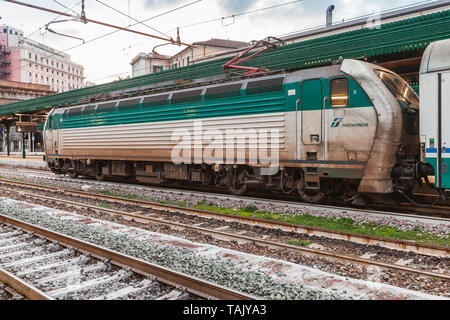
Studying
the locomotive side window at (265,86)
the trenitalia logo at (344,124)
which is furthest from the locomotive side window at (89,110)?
the trenitalia logo at (344,124)

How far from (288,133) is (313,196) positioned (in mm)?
1889

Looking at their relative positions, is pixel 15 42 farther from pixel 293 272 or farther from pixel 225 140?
pixel 293 272

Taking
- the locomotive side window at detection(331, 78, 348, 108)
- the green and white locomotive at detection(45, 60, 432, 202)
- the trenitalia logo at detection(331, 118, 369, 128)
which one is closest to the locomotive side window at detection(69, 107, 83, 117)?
the green and white locomotive at detection(45, 60, 432, 202)

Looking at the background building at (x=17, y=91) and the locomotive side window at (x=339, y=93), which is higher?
the background building at (x=17, y=91)

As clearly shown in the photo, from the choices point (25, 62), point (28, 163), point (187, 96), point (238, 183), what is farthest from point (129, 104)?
point (25, 62)

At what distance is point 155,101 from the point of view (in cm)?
1406

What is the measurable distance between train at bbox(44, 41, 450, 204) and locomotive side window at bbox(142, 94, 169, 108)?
40 millimetres

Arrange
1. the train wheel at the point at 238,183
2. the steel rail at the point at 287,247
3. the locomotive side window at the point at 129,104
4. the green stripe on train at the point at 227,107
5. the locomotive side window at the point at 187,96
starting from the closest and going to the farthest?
the steel rail at the point at 287,247 < the green stripe on train at the point at 227,107 < the train wheel at the point at 238,183 < the locomotive side window at the point at 187,96 < the locomotive side window at the point at 129,104

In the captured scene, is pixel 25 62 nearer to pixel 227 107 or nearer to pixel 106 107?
pixel 106 107

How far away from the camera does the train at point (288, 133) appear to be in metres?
8.75

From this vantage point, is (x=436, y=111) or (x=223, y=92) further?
(x=223, y=92)

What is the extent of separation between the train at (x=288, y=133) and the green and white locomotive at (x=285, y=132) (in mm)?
25

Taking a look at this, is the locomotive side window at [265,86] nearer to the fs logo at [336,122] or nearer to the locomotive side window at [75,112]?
the fs logo at [336,122]
